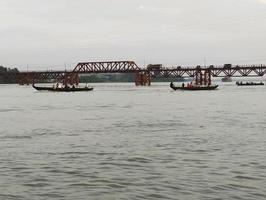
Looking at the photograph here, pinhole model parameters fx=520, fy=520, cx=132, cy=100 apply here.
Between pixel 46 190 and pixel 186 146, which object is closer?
pixel 46 190

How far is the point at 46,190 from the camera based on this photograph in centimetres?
2031

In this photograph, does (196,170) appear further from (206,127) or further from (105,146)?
(206,127)

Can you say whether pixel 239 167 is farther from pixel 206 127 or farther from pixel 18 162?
pixel 206 127

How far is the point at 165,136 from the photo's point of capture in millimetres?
37562

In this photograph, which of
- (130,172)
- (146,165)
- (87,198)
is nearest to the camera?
(87,198)

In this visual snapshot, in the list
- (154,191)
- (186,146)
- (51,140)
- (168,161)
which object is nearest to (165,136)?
(186,146)

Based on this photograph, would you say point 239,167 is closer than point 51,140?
Yes

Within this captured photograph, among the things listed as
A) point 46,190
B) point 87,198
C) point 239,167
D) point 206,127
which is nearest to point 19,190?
point 46,190

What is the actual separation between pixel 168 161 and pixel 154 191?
21.0 feet

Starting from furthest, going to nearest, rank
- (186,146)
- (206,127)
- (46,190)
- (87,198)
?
(206,127) < (186,146) < (46,190) < (87,198)

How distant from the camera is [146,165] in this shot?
83.5 feet

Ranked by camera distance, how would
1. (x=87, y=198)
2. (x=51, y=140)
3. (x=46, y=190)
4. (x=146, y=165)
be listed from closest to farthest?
1. (x=87, y=198)
2. (x=46, y=190)
3. (x=146, y=165)
4. (x=51, y=140)

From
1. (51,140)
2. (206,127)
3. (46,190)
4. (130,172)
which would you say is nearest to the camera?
(46,190)

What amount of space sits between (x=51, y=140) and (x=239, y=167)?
15.4 m
